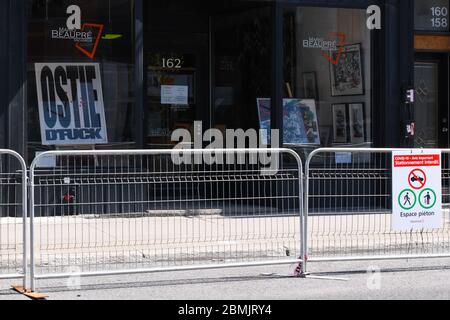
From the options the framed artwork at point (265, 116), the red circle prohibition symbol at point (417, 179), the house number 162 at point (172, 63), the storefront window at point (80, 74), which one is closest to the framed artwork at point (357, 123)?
the framed artwork at point (265, 116)

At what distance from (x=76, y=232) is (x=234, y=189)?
74.0 inches

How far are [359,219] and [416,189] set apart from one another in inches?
42.0

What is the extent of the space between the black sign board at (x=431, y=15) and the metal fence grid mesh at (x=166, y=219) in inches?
243

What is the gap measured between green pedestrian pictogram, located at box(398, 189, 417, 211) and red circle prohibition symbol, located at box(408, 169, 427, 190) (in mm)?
89

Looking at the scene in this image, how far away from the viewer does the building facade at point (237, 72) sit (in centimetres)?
1270

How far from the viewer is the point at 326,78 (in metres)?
14.2

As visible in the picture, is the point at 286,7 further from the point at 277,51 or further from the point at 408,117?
the point at 408,117

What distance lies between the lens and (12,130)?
40.0 ft

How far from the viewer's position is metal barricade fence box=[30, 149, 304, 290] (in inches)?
354

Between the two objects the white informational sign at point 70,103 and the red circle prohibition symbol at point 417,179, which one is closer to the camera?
the red circle prohibition symbol at point 417,179

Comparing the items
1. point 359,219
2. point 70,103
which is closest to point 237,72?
point 70,103

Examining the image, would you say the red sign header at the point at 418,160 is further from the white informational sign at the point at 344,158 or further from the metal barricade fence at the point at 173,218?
the white informational sign at the point at 344,158
